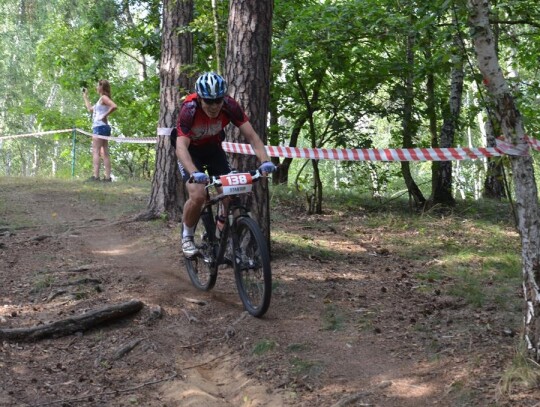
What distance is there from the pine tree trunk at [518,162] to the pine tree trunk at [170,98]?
223 inches

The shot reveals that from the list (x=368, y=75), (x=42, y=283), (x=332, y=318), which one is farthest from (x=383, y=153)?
(x=42, y=283)

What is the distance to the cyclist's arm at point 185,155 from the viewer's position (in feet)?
17.8

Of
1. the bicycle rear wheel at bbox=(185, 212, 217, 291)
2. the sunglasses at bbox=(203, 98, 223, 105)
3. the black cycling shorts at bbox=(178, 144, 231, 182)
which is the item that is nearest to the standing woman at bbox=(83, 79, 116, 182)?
the bicycle rear wheel at bbox=(185, 212, 217, 291)

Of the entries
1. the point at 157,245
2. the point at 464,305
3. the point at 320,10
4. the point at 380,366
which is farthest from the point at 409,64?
the point at 380,366

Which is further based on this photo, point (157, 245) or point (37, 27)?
point (37, 27)

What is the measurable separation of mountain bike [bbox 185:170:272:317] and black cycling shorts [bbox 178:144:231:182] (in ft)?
0.89

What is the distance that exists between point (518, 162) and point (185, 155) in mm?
2693

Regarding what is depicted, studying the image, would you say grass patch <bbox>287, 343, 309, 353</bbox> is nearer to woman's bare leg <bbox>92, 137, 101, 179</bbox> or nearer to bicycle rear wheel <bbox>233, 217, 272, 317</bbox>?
bicycle rear wheel <bbox>233, 217, 272, 317</bbox>

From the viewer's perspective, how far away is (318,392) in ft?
13.4

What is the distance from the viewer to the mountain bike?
5184 mm

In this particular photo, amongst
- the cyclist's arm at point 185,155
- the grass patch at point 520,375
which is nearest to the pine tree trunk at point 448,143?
the cyclist's arm at point 185,155

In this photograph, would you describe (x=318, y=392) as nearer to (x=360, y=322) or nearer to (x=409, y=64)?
(x=360, y=322)

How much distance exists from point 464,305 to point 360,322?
0.95 metres

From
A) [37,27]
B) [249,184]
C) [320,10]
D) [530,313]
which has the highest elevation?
[37,27]
